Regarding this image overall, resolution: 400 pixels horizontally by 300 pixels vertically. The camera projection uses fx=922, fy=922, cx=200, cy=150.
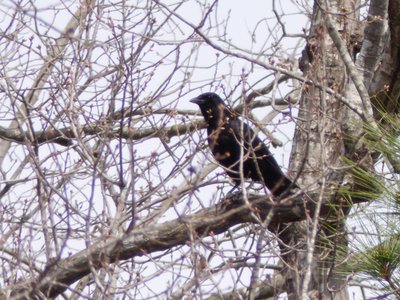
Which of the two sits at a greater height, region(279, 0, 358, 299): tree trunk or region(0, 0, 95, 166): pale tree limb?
region(0, 0, 95, 166): pale tree limb

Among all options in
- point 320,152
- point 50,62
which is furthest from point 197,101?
point 320,152

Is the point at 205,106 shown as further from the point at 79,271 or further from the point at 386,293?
the point at 386,293

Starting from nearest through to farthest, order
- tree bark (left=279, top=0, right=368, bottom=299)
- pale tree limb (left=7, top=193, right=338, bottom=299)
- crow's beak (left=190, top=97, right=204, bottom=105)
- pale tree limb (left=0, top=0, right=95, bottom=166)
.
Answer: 1. tree bark (left=279, top=0, right=368, bottom=299)
2. pale tree limb (left=7, top=193, right=338, bottom=299)
3. pale tree limb (left=0, top=0, right=95, bottom=166)
4. crow's beak (left=190, top=97, right=204, bottom=105)

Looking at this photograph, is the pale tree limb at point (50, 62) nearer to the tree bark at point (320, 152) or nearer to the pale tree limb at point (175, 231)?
the pale tree limb at point (175, 231)

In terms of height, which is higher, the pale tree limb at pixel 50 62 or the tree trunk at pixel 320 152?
the pale tree limb at pixel 50 62

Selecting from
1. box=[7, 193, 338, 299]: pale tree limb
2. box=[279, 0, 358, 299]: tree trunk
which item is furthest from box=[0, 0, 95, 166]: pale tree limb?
box=[279, 0, 358, 299]: tree trunk

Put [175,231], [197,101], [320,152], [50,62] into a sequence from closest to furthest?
[175,231] → [320,152] → [50,62] → [197,101]

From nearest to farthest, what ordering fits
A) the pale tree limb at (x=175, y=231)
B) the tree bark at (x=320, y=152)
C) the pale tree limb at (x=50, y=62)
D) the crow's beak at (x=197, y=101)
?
1. the tree bark at (x=320, y=152)
2. the pale tree limb at (x=175, y=231)
3. the pale tree limb at (x=50, y=62)
4. the crow's beak at (x=197, y=101)

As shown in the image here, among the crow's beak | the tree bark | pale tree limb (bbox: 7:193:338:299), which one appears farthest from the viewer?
the crow's beak

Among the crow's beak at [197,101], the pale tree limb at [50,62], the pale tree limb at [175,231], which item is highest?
the pale tree limb at [50,62]

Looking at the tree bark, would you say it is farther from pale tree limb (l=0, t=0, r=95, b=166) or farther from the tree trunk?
pale tree limb (l=0, t=0, r=95, b=166)

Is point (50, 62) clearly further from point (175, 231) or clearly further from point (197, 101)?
point (175, 231)

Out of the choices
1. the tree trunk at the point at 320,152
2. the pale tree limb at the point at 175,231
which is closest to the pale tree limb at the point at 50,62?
the pale tree limb at the point at 175,231

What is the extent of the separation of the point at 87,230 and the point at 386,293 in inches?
51.5
